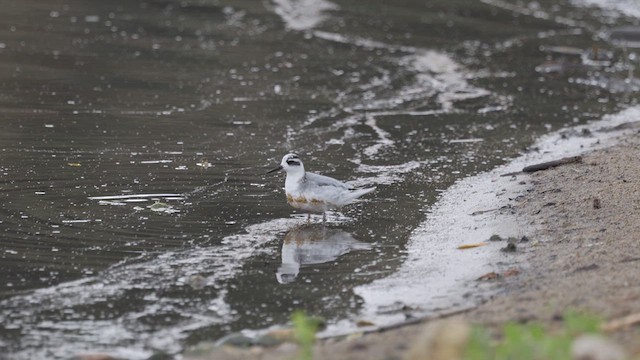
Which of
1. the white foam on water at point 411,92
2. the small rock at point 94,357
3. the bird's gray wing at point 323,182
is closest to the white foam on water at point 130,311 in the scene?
the small rock at point 94,357

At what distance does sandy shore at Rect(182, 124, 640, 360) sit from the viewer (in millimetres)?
7250

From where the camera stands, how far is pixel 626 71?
71.1 feet

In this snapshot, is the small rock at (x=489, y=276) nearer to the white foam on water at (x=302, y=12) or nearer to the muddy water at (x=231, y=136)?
the muddy water at (x=231, y=136)

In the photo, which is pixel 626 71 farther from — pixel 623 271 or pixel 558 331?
pixel 558 331

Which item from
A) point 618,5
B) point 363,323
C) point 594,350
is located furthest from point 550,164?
point 618,5

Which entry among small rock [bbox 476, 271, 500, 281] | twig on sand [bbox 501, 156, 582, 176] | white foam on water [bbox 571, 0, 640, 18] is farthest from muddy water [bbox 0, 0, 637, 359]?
twig on sand [bbox 501, 156, 582, 176]

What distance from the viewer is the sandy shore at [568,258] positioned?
7250mm

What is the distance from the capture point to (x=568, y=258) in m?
9.23

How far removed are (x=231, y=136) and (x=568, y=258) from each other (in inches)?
278

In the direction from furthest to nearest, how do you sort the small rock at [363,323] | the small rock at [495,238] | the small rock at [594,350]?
the small rock at [495,238] → the small rock at [363,323] → the small rock at [594,350]

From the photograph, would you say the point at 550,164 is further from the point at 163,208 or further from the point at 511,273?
the point at 163,208

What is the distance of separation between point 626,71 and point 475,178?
9295mm

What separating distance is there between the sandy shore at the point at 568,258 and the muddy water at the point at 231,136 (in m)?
1.09

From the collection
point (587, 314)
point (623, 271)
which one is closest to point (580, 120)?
point (623, 271)
